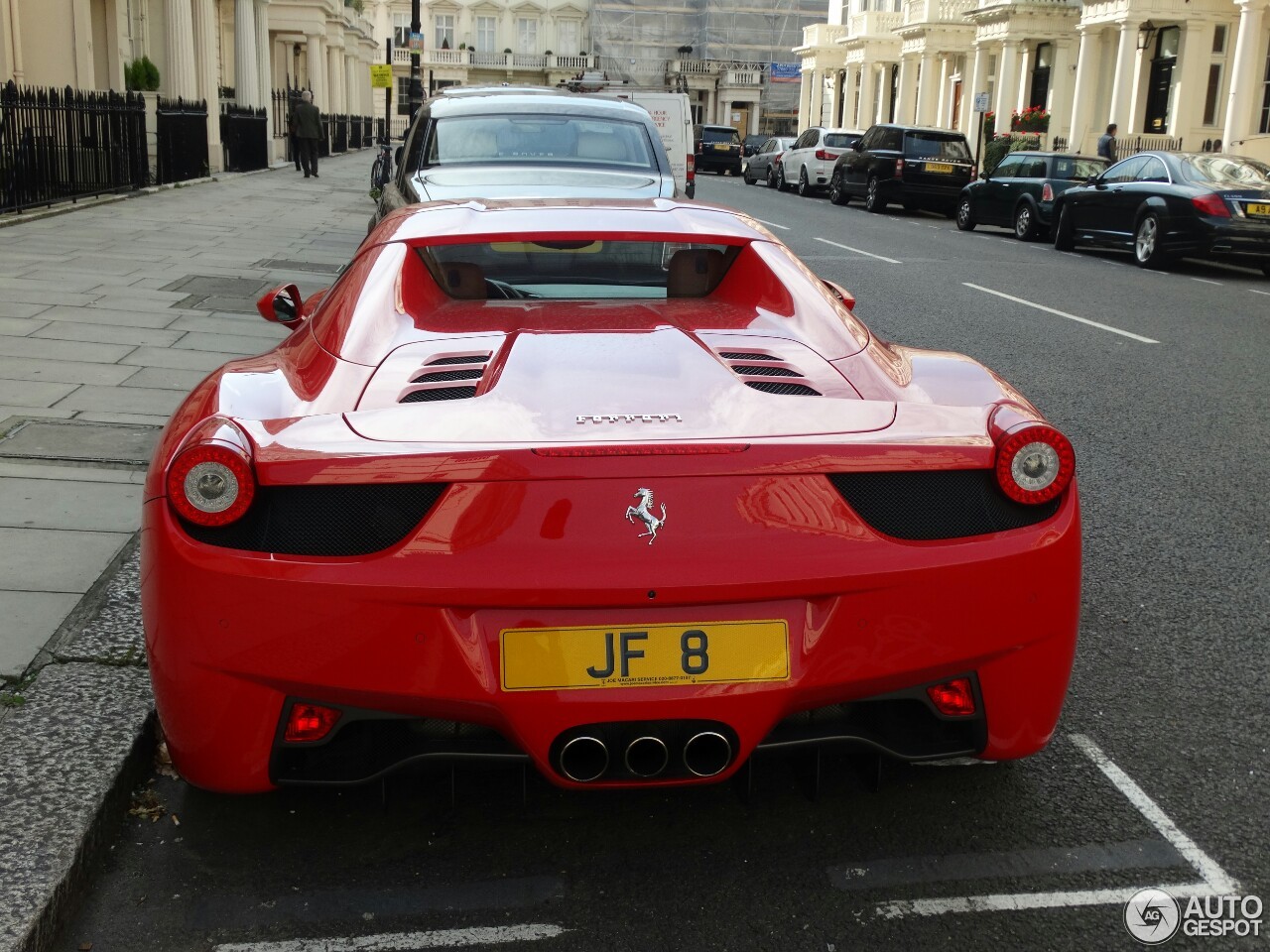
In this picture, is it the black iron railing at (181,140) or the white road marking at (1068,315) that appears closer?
the white road marking at (1068,315)

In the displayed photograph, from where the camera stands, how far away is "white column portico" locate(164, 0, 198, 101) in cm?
2783

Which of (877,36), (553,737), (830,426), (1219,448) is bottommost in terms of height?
(1219,448)

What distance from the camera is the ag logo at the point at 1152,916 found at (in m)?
2.56

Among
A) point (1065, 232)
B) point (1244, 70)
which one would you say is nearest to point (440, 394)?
point (1065, 232)

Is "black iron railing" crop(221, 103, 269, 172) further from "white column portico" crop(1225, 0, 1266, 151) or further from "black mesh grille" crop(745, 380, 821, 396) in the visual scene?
"black mesh grille" crop(745, 380, 821, 396)

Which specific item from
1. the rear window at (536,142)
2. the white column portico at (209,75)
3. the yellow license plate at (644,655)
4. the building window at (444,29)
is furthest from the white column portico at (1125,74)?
the building window at (444,29)

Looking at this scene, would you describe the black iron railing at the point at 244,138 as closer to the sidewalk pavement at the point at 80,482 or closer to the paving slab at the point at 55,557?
the sidewalk pavement at the point at 80,482

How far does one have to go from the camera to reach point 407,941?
8.27 ft

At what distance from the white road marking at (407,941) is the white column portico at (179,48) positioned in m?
27.8

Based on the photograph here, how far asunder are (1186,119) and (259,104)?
23.8 m

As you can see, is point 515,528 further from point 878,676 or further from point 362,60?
point 362,60

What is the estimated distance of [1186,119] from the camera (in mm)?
35781

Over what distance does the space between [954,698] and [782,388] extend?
2.36 feet

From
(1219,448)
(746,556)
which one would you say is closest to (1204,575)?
(1219,448)
